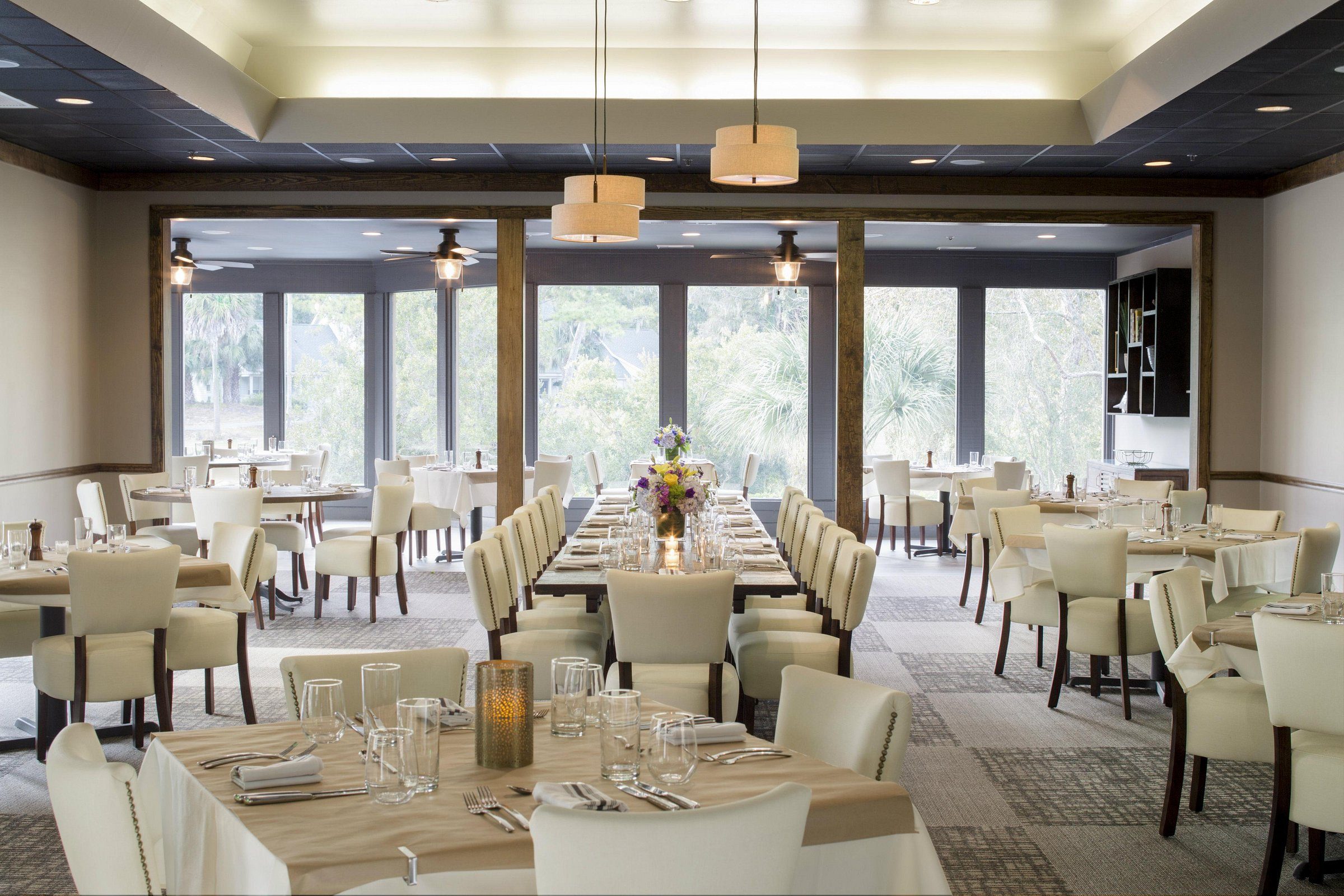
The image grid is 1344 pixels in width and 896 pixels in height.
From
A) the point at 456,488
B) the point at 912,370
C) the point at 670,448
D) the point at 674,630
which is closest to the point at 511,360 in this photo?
the point at 456,488

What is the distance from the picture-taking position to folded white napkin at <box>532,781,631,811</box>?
79.9 inches

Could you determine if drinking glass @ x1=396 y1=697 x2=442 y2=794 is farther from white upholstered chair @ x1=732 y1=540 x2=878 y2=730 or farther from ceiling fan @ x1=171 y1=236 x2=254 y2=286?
ceiling fan @ x1=171 y1=236 x2=254 y2=286

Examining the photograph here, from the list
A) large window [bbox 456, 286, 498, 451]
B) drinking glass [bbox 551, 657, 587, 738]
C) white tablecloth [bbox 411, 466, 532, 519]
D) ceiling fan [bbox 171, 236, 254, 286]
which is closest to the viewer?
drinking glass [bbox 551, 657, 587, 738]

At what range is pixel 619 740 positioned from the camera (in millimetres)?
2229

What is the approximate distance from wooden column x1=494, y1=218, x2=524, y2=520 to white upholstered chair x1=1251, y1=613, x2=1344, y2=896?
623 cm

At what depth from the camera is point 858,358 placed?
8922 mm

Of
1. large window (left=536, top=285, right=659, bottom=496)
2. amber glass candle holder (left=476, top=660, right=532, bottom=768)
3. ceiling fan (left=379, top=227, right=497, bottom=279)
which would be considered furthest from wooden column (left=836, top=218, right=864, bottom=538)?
amber glass candle holder (left=476, top=660, right=532, bottom=768)

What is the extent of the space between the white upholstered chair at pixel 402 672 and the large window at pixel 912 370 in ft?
34.9

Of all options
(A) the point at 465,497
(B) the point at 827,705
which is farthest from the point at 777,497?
(B) the point at 827,705

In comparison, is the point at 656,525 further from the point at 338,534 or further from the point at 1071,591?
the point at 338,534

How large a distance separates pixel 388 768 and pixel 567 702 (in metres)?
0.53

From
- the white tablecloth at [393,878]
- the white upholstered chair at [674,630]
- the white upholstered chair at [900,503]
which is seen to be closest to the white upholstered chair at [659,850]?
the white tablecloth at [393,878]

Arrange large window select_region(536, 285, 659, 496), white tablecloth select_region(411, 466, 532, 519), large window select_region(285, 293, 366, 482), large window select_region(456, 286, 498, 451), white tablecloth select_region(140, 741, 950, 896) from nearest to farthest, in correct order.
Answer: white tablecloth select_region(140, 741, 950, 896), white tablecloth select_region(411, 466, 532, 519), large window select_region(536, 285, 659, 496), large window select_region(456, 286, 498, 451), large window select_region(285, 293, 366, 482)

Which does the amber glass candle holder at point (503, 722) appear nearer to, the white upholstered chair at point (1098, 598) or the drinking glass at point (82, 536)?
the drinking glass at point (82, 536)
